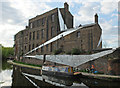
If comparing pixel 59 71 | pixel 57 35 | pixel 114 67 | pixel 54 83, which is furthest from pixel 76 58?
pixel 57 35

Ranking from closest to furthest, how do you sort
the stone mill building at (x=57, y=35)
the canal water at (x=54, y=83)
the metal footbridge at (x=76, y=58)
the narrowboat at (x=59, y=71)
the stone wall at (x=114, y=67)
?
1. the canal water at (x=54, y=83)
2. the stone wall at (x=114, y=67)
3. the narrowboat at (x=59, y=71)
4. the metal footbridge at (x=76, y=58)
5. the stone mill building at (x=57, y=35)

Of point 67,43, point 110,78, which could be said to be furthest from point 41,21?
point 110,78

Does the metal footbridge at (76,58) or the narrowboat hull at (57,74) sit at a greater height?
the metal footbridge at (76,58)

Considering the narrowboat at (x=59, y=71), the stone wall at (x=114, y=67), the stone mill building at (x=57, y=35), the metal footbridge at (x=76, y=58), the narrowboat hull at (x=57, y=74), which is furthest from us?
the stone mill building at (x=57, y=35)

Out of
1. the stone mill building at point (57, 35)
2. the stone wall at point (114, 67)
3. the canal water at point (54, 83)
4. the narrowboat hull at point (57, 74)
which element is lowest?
the canal water at point (54, 83)

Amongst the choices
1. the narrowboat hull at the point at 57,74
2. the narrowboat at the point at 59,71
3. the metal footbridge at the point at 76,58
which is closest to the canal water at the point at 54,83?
the narrowboat hull at the point at 57,74

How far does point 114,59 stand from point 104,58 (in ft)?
4.59

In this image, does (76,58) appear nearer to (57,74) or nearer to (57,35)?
(57,74)

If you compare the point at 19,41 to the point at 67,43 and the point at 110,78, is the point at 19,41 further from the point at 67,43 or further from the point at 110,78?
the point at 110,78

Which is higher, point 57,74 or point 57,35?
point 57,35

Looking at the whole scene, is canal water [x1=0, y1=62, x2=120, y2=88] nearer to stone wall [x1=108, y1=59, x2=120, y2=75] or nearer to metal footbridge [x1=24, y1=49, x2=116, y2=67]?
stone wall [x1=108, y1=59, x2=120, y2=75]

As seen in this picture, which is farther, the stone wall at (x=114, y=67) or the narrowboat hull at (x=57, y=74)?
the narrowboat hull at (x=57, y=74)

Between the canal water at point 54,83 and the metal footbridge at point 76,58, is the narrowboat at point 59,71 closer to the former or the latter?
the canal water at point 54,83

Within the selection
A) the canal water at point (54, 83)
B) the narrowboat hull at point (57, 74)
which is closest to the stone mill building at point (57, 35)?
the narrowboat hull at point (57, 74)
